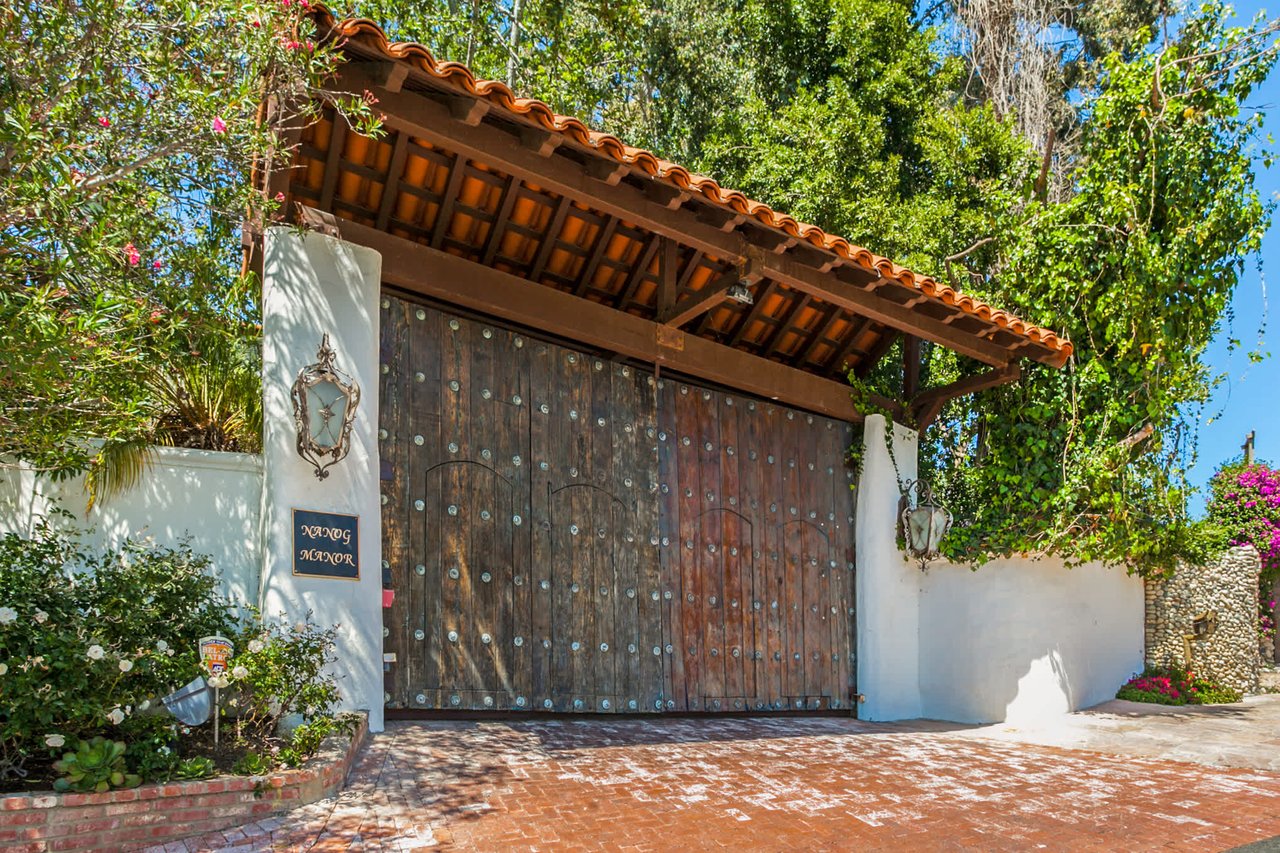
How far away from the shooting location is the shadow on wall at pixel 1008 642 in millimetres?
8086

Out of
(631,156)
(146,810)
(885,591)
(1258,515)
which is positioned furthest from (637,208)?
(1258,515)

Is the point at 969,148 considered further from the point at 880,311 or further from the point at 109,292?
the point at 109,292

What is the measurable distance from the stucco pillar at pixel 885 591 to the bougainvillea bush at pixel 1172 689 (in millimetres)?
2483

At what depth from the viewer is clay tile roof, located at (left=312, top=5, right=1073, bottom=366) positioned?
4574mm

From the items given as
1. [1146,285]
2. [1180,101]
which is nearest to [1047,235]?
[1146,285]

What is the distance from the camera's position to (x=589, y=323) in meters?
6.97

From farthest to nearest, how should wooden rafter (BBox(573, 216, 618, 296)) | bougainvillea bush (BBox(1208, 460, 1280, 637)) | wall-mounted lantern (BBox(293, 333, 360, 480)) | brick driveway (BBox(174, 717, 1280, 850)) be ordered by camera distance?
bougainvillea bush (BBox(1208, 460, 1280, 637)), wooden rafter (BBox(573, 216, 618, 296)), wall-mounted lantern (BBox(293, 333, 360, 480)), brick driveway (BBox(174, 717, 1280, 850))

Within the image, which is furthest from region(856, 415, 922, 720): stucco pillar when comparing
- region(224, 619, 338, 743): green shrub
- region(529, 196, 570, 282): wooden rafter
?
region(224, 619, 338, 743): green shrub

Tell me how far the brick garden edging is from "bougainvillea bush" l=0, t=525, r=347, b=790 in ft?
0.29

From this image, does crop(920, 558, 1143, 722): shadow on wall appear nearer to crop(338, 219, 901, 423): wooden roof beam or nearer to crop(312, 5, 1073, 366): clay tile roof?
crop(338, 219, 901, 423): wooden roof beam

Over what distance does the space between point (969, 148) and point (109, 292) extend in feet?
39.8

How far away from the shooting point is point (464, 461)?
6.41 meters

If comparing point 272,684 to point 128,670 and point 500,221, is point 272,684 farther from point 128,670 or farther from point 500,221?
point 500,221

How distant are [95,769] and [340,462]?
2.22 metres
